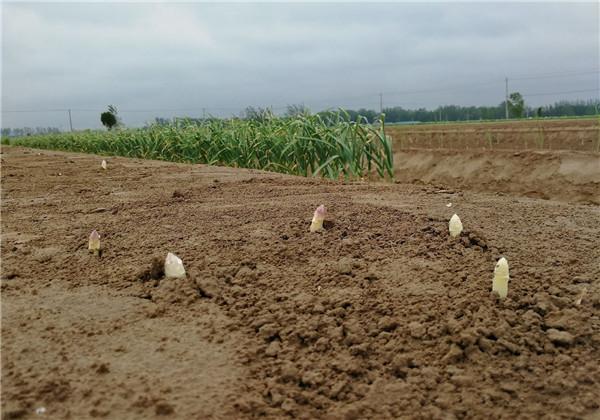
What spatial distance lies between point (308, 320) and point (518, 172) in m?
6.71

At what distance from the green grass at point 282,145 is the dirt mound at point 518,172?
7.10 feet

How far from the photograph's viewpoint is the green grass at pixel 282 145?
3752 millimetres

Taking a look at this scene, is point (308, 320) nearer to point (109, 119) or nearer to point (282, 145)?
point (282, 145)

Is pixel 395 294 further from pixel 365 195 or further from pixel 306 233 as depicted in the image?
pixel 365 195

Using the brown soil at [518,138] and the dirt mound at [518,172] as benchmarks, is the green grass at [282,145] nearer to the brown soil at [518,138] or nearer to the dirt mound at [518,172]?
the dirt mound at [518,172]

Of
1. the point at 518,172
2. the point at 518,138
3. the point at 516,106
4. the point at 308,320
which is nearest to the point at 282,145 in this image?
the point at 308,320

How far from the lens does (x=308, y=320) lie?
103 cm

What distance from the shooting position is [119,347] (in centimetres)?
93

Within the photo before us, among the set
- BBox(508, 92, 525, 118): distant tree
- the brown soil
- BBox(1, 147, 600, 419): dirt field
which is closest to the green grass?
BBox(1, 147, 600, 419): dirt field

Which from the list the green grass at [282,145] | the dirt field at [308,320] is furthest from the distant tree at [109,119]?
the dirt field at [308,320]

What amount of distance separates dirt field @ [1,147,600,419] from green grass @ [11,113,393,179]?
2.07 meters

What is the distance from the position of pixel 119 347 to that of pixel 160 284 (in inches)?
10.2

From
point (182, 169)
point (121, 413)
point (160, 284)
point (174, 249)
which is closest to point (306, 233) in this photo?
point (174, 249)

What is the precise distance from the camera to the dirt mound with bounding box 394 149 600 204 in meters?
6.09
